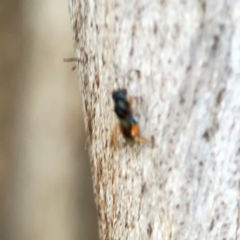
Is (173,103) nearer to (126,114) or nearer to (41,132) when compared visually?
(126,114)

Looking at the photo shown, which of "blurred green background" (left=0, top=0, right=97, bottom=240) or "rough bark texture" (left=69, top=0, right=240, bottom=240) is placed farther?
"blurred green background" (left=0, top=0, right=97, bottom=240)

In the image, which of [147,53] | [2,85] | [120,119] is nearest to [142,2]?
[147,53]

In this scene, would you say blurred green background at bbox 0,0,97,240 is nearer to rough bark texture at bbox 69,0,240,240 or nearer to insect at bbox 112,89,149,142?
rough bark texture at bbox 69,0,240,240

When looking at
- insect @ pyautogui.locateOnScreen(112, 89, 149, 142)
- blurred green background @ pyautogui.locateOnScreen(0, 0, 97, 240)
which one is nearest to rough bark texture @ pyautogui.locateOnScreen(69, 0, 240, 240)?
insect @ pyautogui.locateOnScreen(112, 89, 149, 142)

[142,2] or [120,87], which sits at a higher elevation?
[142,2]

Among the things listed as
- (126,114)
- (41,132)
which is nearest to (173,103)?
(126,114)

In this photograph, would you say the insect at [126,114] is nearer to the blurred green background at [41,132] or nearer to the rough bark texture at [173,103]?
the rough bark texture at [173,103]

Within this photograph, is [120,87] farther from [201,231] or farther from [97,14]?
[201,231]
